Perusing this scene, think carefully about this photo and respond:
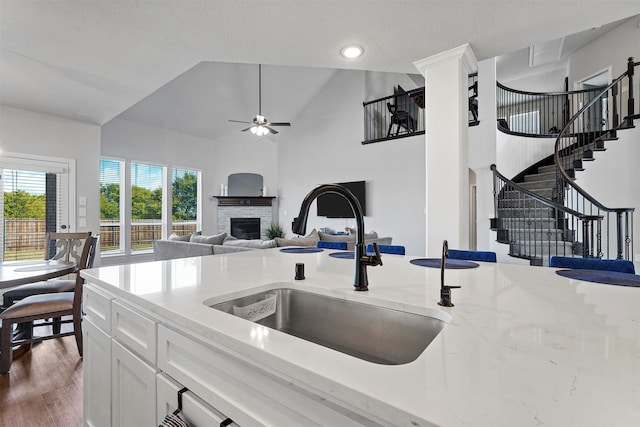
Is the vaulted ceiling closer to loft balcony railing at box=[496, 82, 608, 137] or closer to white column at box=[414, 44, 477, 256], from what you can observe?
white column at box=[414, 44, 477, 256]

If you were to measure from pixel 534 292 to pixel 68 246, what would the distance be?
3.60 meters

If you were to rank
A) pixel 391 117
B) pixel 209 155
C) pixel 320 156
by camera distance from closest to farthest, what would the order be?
pixel 391 117 < pixel 320 156 < pixel 209 155

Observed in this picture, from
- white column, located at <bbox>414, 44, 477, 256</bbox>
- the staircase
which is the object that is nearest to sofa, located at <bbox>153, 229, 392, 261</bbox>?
white column, located at <bbox>414, 44, 477, 256</bbox>

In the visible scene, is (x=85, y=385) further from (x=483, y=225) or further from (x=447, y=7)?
(x=483, y=225)

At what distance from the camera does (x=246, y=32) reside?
7.42ft

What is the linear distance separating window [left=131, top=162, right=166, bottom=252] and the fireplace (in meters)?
1.70

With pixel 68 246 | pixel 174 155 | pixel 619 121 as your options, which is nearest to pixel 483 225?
pixel 619 121

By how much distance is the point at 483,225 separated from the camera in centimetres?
471

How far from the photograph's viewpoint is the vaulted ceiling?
1.98m

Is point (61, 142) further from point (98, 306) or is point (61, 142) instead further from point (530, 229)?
point (530, 229)

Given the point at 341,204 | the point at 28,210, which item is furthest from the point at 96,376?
the point at 341,204

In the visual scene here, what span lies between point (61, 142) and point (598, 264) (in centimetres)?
618

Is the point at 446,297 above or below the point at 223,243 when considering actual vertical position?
above

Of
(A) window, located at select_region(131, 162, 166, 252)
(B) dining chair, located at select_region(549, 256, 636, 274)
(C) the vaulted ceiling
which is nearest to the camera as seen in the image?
(B) dining chair, located at select_region(549, 256, 636, 274)
